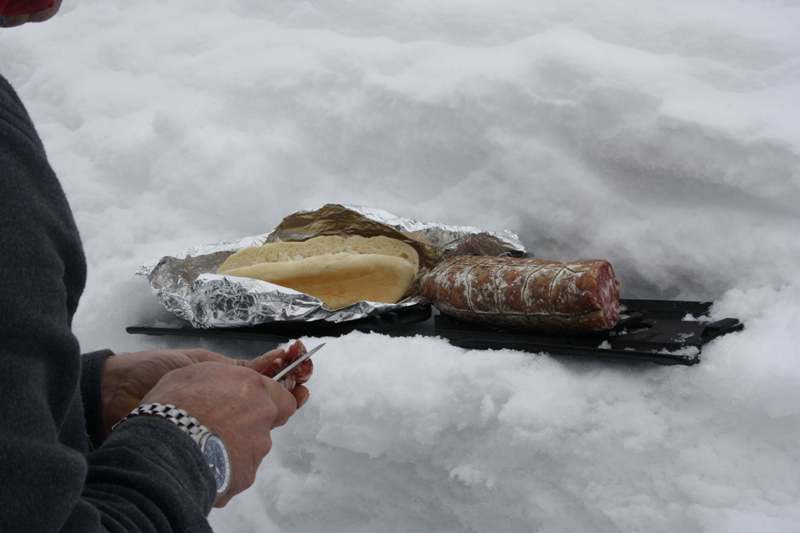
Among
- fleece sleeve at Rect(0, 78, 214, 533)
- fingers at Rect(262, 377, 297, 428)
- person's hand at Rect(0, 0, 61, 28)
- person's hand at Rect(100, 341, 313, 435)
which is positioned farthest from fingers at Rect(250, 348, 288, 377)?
person's hand at Rect(0, 0, 61, 28)

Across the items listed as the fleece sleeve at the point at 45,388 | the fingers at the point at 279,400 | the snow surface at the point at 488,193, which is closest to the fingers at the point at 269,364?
the fingers at the point at 279,400

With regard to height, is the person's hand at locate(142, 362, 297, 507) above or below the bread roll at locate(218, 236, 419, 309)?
above

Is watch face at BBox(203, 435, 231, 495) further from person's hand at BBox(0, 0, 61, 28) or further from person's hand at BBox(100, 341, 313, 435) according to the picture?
person's hand at BBox(0, 0, 61, 28)

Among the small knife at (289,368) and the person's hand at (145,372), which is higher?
the small knife at (289,368)

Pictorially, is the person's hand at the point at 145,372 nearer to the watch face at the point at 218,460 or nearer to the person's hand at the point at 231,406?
the person's hand at the point at 231,406

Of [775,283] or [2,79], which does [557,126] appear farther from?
[2,79]

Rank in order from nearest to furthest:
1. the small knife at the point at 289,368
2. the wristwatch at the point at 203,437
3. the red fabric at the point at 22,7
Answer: the red fabric at the point at 22,7, the wristwatch at the point at 203,437, the small knife at the point at 289,368

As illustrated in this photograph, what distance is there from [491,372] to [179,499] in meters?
1.00

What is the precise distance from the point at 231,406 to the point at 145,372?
0.41 meters

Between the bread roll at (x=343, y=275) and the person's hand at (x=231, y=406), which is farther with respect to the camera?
the bread roll at (x=343, y=275)

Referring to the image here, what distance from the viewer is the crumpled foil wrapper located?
2.23m

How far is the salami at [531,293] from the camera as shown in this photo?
1.92m

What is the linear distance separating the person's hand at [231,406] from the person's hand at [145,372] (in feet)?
0.75

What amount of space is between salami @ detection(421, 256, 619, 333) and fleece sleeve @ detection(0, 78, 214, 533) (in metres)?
1.17
